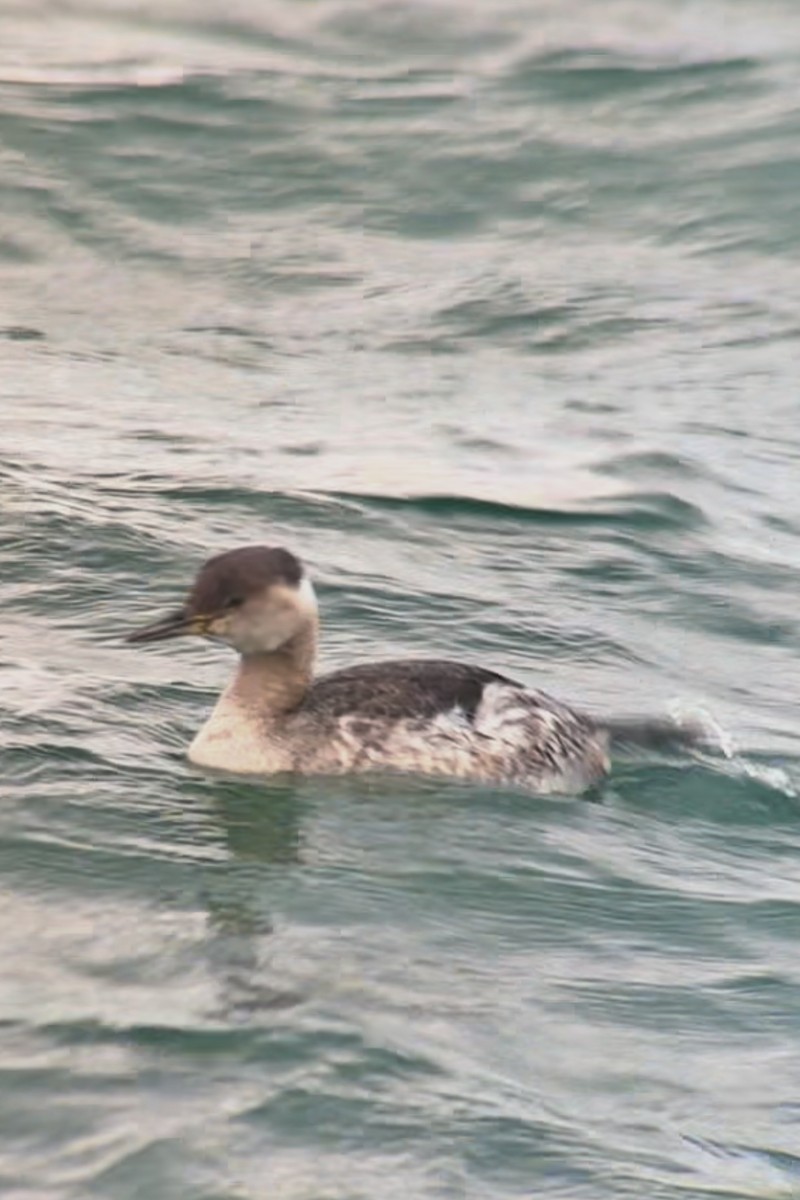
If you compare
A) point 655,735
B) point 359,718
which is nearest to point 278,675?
point 359,718

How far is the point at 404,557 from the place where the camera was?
504 inches

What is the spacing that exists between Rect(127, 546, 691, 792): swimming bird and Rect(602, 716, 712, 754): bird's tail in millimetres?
273

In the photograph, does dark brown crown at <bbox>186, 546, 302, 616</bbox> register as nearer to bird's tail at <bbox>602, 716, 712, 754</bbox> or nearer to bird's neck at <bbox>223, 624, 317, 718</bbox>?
bird's neck at <bbox>223, 624, 317, 718</bbox>

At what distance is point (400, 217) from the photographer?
727 inches

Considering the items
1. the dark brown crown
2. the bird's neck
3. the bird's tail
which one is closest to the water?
the bird's tail

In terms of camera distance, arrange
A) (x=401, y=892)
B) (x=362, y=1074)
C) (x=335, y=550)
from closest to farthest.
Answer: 1. (x=362, y=1074)
2. (x=401, y=892)
3. (x=335, y=550)

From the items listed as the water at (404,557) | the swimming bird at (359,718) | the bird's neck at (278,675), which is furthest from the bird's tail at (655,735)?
the bird's neck at (278,675)

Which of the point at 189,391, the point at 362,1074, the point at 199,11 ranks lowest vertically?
the point at 362,1074

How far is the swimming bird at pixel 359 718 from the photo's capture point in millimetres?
9906

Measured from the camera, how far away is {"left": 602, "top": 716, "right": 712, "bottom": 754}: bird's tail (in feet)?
34.0

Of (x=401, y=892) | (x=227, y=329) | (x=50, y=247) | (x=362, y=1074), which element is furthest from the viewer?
(x=50, y=247)

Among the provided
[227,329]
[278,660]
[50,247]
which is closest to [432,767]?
[278,660]

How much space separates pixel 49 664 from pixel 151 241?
767 centimetres

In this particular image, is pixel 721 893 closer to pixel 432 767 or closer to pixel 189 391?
pixel 432 767
